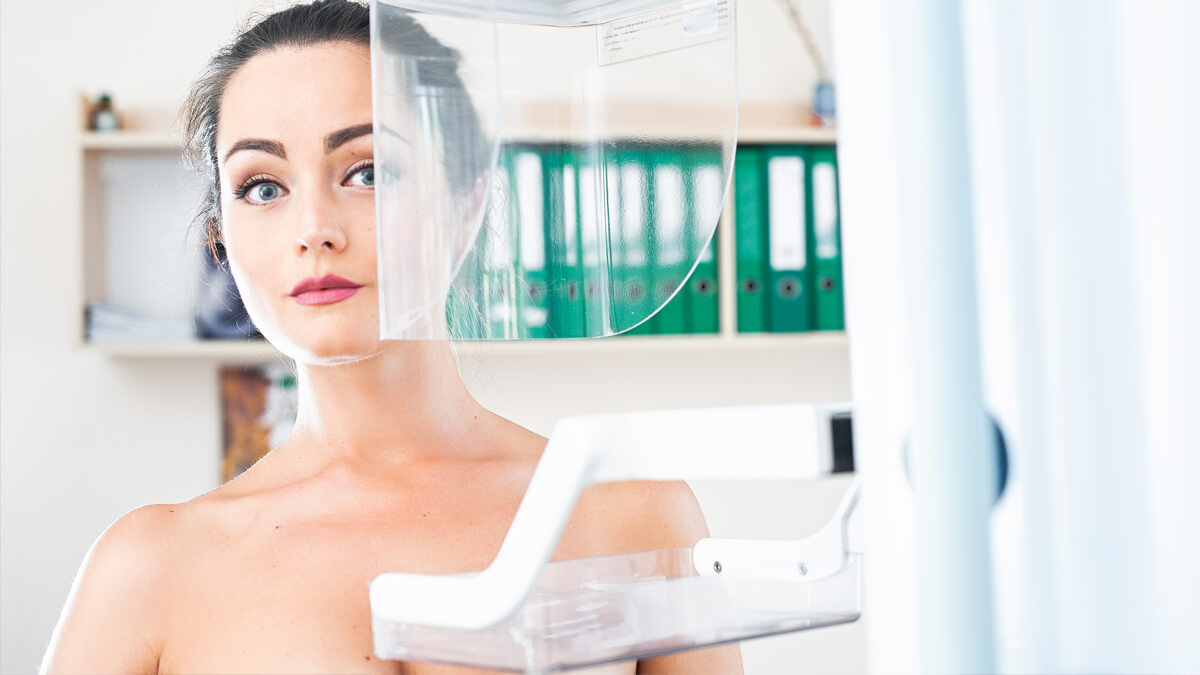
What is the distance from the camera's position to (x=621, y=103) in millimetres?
910

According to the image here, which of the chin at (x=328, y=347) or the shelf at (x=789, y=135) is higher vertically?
the shelf at (x=789, y=135)

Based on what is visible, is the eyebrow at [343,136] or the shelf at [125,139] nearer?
the eyebrow at [343,136]

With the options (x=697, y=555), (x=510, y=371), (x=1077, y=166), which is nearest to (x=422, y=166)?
(x=697, y=555)

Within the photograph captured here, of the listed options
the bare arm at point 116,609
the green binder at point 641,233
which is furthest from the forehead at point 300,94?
the bare arm at point 116,609

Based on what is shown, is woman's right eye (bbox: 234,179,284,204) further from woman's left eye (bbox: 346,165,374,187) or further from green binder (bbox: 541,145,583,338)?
green binder (bbox: 541,145,583,338)

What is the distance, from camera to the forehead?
0.86 m

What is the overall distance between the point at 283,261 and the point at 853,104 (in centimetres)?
56

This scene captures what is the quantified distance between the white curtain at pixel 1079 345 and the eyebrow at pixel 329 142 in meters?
0.51

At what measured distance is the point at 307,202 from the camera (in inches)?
33.6

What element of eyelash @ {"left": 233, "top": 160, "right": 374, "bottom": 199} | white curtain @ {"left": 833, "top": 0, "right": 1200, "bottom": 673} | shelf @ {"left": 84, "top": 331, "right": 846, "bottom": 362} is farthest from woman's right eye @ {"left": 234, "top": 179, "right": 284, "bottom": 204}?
shelf @ {"left": 84, "top": 331, "right": 846, "bottom": 362}

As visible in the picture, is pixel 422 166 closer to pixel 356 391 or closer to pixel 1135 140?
pixel 356 391

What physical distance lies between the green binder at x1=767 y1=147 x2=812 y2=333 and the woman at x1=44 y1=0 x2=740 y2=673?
4.03 ft

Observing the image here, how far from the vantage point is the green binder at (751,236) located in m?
2.11

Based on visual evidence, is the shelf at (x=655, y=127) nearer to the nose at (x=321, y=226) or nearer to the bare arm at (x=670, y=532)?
the nose at (x=321, y=226)
